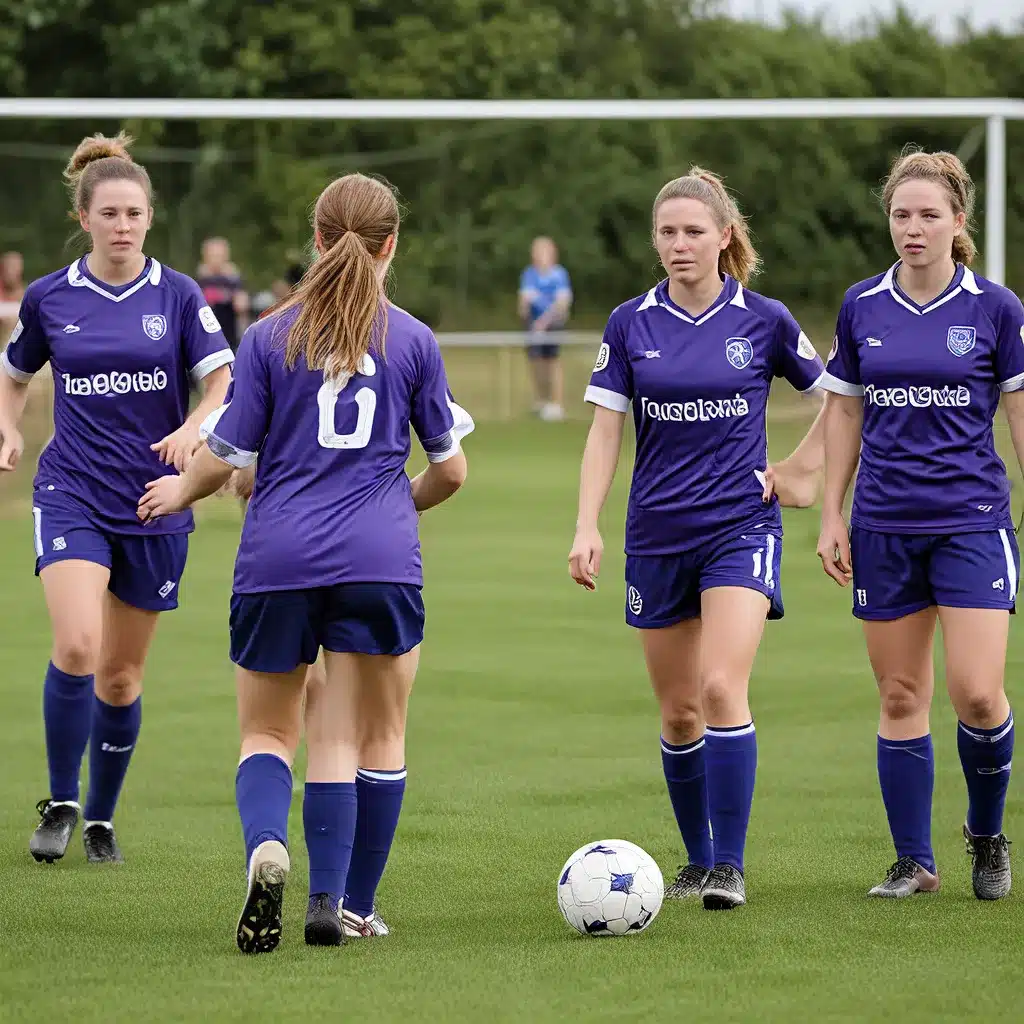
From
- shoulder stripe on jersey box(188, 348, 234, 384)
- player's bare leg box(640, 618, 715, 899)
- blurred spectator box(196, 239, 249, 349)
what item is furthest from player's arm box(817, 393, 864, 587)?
blurred spectator box(196, 239, 249, 349)

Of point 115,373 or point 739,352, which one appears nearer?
point 739,352

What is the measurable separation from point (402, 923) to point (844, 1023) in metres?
1.34

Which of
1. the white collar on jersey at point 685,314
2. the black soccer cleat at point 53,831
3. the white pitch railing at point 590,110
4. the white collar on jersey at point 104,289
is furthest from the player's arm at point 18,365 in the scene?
the white pitch railing at point 590,110

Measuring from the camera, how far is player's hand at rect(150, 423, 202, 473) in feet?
18.1

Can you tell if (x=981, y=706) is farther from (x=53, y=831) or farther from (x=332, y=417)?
(x=53, y=831)

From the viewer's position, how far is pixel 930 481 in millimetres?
5223

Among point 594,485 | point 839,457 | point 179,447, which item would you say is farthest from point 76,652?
point 839,457

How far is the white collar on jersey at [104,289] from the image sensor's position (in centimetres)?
586

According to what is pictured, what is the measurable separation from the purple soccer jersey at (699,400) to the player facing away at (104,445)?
1.26 m

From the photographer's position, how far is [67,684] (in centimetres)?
589

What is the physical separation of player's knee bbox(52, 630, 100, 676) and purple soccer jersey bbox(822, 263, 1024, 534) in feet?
7.26

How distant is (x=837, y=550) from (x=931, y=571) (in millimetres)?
268

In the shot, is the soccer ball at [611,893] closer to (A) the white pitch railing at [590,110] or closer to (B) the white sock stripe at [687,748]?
(B) the white sock stripe at [687,748]

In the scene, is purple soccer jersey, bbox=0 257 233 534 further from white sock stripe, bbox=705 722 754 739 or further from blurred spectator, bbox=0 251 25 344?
blurred spectator, bbox=0 251 25 344
